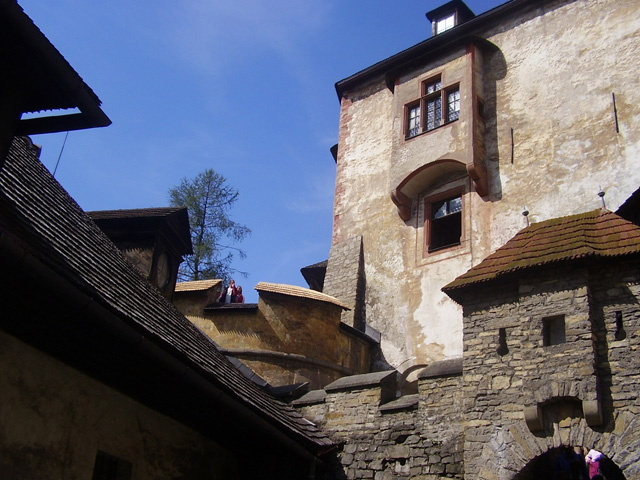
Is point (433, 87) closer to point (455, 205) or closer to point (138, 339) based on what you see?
point (455, 205)

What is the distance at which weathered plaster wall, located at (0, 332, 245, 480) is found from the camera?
661cm

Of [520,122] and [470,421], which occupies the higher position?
[520,122]

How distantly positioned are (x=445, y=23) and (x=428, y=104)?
12.7 ft

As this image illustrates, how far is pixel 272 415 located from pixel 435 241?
31.4ft

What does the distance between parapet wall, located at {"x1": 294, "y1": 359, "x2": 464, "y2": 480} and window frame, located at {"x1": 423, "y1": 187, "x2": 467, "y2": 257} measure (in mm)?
7250

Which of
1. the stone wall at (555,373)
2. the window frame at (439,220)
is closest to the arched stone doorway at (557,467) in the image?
the stone wall at (555,373)

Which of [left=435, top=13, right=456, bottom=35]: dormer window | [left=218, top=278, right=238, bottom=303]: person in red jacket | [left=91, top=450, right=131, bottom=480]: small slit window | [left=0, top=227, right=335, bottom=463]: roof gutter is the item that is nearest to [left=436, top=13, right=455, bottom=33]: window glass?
[left=435, top=13, right=456, bottom=35]: dormer window

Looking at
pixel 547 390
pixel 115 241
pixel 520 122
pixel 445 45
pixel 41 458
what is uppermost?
pixel 445 45

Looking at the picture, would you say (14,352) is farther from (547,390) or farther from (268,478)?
(547,390)

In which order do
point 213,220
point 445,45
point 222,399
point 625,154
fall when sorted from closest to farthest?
point 222,399 < point 625,154 < point 445,45 < point 213,220

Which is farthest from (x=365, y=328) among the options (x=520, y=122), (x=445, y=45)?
(x=445, y=45)

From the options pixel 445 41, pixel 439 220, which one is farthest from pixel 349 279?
pixel 445 41

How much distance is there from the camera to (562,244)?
9.69 metres

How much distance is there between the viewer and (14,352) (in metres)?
6.68
